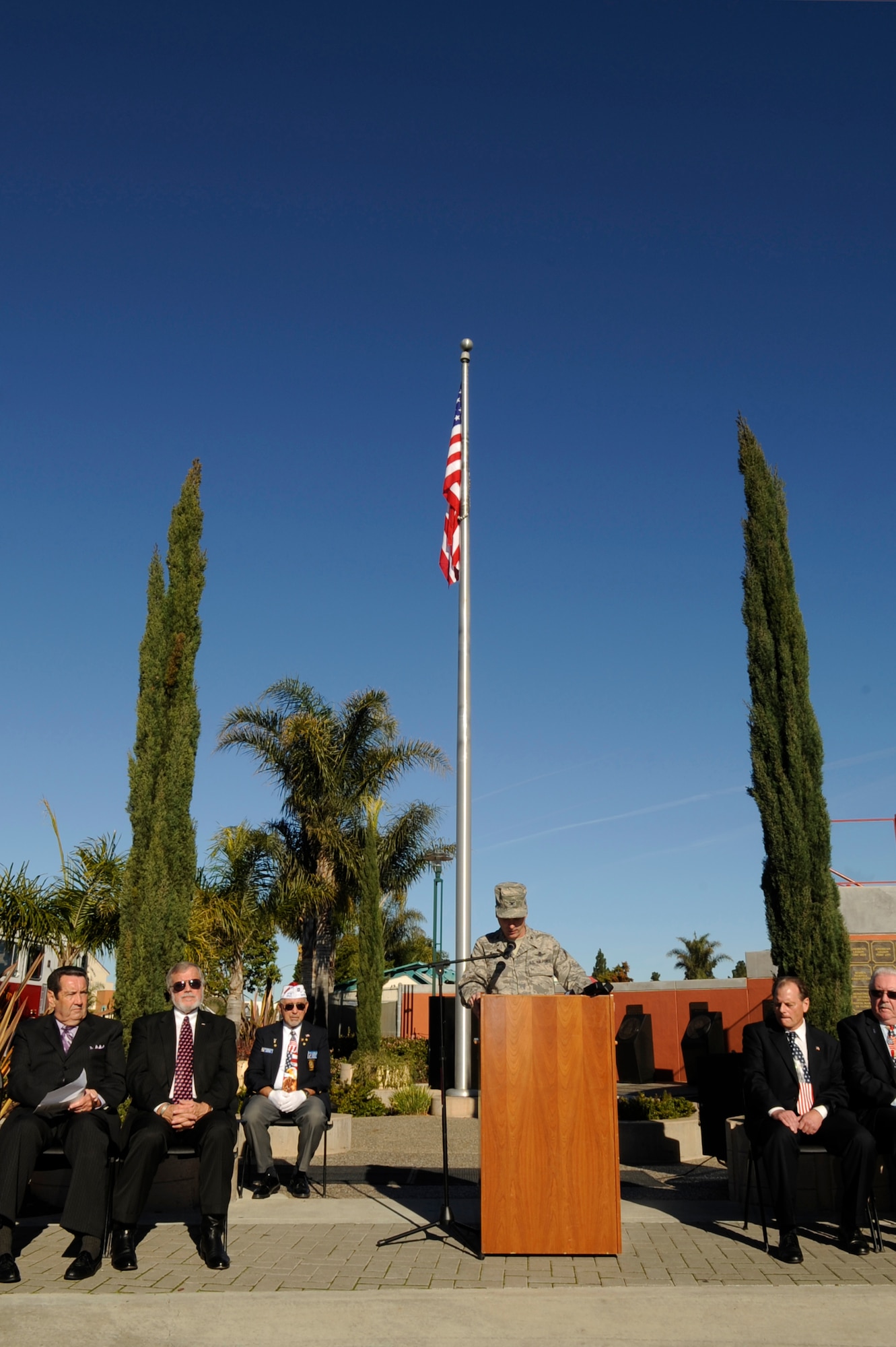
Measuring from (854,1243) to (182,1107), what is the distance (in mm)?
3354

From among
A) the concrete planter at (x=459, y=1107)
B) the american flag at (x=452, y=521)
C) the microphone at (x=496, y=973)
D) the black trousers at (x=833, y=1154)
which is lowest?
the concrete planter at (x=459, y=1107)

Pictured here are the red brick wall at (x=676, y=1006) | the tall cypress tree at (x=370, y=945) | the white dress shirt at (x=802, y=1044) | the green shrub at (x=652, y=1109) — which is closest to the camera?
the white dress shirt at (x=802, y=1044)

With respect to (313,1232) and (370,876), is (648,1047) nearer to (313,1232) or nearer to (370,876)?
(370,876)

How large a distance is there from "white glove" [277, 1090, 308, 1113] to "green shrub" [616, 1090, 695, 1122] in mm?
3699

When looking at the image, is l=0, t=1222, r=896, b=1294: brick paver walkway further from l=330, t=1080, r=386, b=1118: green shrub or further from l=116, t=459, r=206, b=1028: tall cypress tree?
l=330, t=1080, r=386, b=1118: green shrub

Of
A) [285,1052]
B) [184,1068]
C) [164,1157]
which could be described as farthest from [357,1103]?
[164,1157]

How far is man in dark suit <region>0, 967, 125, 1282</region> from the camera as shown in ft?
15.0

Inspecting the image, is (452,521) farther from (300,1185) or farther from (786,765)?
(300,1185)

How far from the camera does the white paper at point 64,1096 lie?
500 centimetres

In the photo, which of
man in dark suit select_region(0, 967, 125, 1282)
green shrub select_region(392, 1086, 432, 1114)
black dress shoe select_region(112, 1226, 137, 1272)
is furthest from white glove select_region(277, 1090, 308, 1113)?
green shrub select_region(392, 1086, 432, 1114)

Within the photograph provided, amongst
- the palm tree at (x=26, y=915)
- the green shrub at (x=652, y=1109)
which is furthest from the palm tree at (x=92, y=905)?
the green shrub at (x=652, y=1109)

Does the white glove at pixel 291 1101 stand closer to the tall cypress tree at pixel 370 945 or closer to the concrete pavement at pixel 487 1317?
the concrete pavement at pixel 487 1317

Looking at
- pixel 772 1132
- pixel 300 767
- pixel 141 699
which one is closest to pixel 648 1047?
pixel 300 767

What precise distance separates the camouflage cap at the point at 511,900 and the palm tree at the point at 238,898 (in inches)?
709
